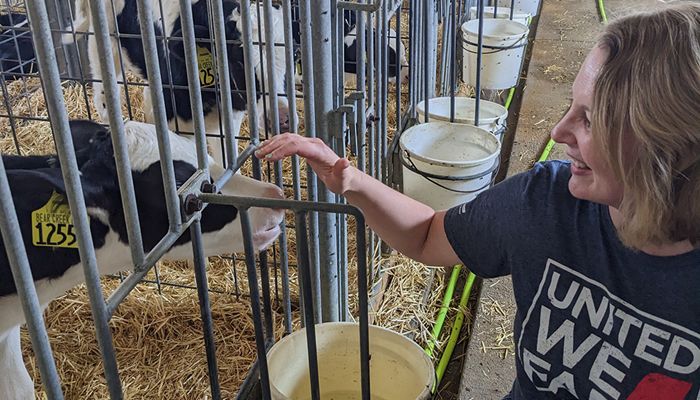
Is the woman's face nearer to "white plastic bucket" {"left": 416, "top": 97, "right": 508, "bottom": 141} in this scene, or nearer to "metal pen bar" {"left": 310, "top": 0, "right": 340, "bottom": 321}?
"metal pen bar" {"left": 310, "top": 0, "right": 340, "bottom": 321}

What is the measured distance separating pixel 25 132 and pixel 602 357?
4129 mm

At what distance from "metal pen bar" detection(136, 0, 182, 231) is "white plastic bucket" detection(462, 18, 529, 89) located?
3446 mm

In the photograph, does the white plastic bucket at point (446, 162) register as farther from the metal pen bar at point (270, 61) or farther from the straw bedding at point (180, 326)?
the metal pen bar at point (270, 61)

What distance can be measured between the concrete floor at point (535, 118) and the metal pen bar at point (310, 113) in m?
0.67

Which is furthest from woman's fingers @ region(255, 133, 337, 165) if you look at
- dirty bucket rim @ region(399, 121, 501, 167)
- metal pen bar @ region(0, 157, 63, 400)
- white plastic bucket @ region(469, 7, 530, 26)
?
white plastic bucket @ region(469, 7, 530, 26)

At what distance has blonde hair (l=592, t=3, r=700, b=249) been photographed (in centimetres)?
117

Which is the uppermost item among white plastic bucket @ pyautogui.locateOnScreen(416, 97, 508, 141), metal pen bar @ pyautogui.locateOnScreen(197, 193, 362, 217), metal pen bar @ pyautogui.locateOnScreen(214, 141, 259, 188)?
metal pen bar @ pyautogui.locateOnScreen(197, 193, 362, 217)

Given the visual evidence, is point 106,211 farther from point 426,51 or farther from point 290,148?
point 426,51

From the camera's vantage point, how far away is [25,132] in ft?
15.2

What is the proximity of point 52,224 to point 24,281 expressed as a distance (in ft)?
1.92

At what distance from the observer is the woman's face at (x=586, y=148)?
1291mm

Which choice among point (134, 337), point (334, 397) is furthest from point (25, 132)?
point (334, 397)

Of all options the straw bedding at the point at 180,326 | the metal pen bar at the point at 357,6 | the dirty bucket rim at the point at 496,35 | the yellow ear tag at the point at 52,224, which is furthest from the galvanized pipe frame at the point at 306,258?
the dirty bucket rim at the point at 496,35

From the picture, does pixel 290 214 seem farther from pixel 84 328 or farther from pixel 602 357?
pixel 602 357
